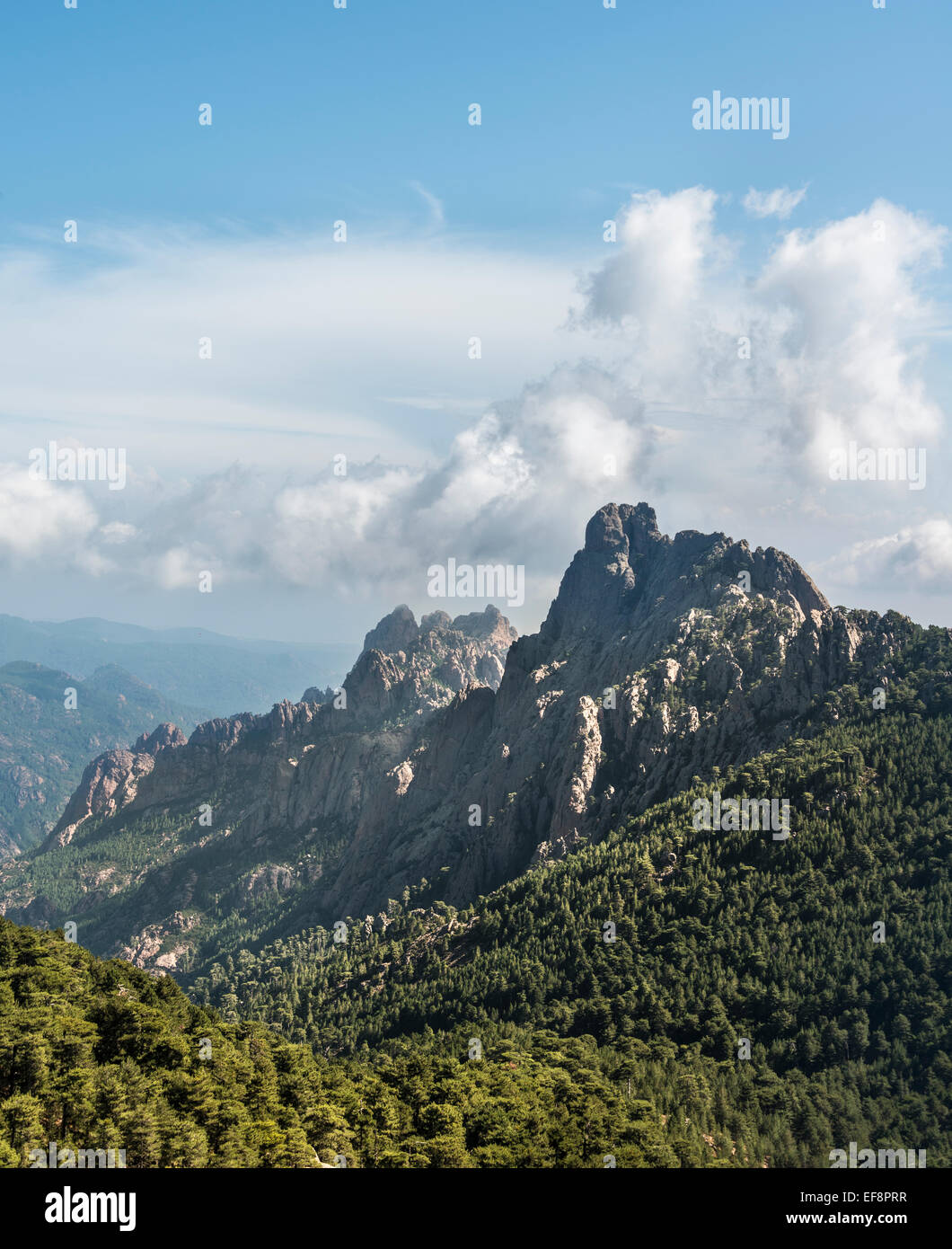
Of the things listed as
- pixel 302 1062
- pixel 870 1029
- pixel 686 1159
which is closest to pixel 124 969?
pixel 302 1062

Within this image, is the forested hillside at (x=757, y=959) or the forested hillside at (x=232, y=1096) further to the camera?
the forested hillside at (x=757, y=959)

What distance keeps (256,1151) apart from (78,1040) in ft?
57.5

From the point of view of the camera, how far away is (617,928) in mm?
157000

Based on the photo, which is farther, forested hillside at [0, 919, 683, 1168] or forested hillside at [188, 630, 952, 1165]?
forested hillside at [188, 630, 952, 1165]

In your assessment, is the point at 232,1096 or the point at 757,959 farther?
the point at 757,959

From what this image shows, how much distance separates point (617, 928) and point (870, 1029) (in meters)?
43.0

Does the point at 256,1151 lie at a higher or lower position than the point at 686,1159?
higher

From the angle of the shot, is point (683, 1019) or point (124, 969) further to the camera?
point (683, 1019)

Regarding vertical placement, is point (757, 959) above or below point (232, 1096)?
below

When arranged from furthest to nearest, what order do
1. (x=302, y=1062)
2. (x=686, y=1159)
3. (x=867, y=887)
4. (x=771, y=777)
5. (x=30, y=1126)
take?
(x=771, y=777), (x=867, y=887), (x=302, y=1062), (x=686, y=1159), (x=30, y=1126)

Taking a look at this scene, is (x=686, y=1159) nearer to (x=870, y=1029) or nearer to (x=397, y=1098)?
(x=397, y=1098)

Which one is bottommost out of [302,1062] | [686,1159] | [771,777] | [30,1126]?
[686,1159]
